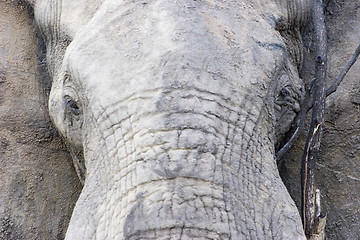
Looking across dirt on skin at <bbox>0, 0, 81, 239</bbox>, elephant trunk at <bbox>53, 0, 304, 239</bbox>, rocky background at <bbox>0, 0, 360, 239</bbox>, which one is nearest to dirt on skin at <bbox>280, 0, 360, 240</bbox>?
rocky background at <bbox>0, 0, 360, 239</bbox>

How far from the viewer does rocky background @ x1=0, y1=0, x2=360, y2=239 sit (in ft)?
6.33

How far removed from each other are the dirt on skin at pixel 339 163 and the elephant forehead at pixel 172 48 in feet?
1.28

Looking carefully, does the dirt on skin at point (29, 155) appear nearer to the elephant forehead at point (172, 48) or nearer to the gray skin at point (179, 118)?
the gray skin at point (179, 118)

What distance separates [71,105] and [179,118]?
0.39 metres

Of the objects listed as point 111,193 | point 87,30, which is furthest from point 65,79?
point 111,193

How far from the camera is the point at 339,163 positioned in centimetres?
200

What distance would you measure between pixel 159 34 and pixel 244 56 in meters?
0.19

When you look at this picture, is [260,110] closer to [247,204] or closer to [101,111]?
[247,204]

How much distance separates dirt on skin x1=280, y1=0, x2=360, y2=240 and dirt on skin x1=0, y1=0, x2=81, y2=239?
0.58 meters

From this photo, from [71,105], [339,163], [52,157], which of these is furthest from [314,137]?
[52,157]

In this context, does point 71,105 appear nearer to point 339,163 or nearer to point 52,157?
point 52,157

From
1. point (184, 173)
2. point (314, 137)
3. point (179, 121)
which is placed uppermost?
point (314, 137)

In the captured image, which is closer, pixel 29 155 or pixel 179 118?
pixel 179 118

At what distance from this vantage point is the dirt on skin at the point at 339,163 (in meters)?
1.96
